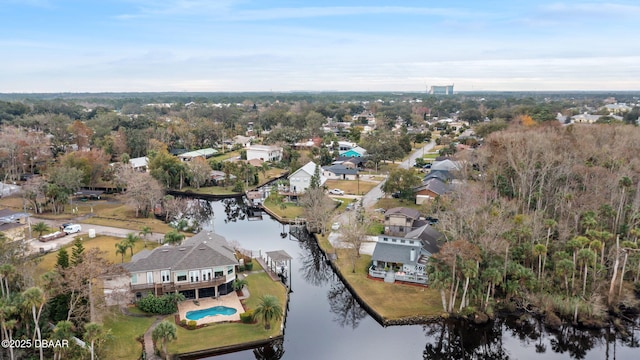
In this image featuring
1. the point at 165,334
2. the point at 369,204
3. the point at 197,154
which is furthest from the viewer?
the point at 197,154

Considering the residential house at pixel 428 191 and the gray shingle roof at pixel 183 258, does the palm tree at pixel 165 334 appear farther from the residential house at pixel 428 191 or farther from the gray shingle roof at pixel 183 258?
the residential house at pixel 428 191

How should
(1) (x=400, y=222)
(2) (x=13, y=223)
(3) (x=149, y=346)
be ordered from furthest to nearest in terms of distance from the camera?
(1) (x=400, y=222) → (2) (x=13, y=223) → (3) (x=149, y=346)

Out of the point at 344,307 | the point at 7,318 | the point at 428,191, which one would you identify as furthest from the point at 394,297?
the point at 428,191

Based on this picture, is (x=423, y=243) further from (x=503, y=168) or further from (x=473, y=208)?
(x=503, y=168)

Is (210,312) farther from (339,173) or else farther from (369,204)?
→ (339,173)

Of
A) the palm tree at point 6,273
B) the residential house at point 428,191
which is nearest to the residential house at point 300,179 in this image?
the residential house at point 428,191

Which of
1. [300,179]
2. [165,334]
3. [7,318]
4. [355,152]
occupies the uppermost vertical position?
[355,152]

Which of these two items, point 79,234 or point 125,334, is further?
point 79,234

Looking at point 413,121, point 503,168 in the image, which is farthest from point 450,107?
point 503,168
